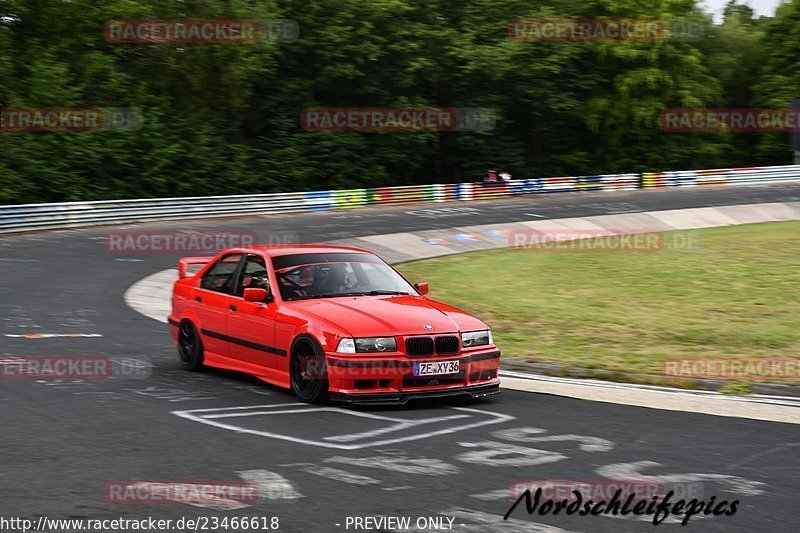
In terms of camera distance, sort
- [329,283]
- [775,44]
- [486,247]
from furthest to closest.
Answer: [775,44] → [486,247] → [329,283]

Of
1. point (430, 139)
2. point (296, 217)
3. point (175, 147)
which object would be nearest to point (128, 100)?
point (175, 147)

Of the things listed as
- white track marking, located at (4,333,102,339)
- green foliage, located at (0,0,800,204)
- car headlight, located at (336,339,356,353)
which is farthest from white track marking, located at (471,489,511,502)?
green foliage, located at (0,0,800,204)

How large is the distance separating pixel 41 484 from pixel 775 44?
6862 centimetres

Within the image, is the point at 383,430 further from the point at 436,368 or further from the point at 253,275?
the point at 253,275

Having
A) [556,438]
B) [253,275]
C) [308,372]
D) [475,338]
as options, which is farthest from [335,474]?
[253,275]

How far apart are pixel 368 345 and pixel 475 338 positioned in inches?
42.5

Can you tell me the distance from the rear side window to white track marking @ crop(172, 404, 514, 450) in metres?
2.08

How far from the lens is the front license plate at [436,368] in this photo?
28.8 ft

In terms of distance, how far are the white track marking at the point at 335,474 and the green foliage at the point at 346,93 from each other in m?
33.0

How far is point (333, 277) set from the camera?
9969 millimetres

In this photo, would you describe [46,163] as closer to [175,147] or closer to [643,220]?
[175,147]

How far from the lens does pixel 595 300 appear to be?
18234 millimetres

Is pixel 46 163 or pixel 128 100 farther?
pixel 128 100

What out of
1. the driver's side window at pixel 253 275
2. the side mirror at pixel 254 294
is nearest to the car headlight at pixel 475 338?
the side mirror at pixel 254 294
